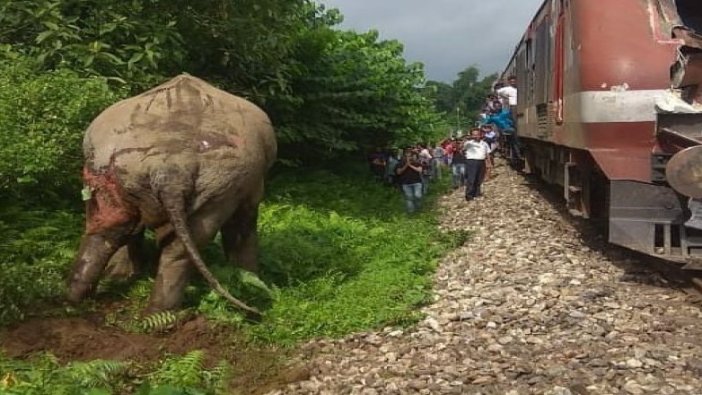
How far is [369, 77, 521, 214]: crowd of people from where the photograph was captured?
15.1 m

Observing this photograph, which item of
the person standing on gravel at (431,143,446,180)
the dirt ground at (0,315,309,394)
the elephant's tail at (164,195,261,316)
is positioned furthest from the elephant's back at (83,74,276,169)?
the person standing on gravel at (431,143,446,180)

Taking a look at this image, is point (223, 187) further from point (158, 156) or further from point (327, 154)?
point (327, 154)

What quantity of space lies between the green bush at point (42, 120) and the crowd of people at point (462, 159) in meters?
7.26

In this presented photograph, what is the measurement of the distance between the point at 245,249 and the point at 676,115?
13.1ft

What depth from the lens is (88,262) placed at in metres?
6.71

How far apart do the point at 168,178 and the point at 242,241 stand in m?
1.44

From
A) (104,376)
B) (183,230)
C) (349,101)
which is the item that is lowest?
(104,376)

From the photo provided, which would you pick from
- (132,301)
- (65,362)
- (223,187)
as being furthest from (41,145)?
(65,362)

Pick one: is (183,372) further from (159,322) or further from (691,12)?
(691,12)

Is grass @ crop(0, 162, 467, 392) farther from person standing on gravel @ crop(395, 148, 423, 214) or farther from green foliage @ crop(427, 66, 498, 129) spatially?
green foliage @ crop(427, 66, 498, 129)

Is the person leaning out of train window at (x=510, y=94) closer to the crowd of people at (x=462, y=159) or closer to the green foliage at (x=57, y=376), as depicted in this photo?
the crowd of people at (x=462, y=159)

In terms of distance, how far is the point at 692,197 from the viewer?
7.05 meters

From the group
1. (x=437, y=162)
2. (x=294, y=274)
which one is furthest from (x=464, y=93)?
(x=294, y=274)

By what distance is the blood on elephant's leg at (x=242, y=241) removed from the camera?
293 inches
